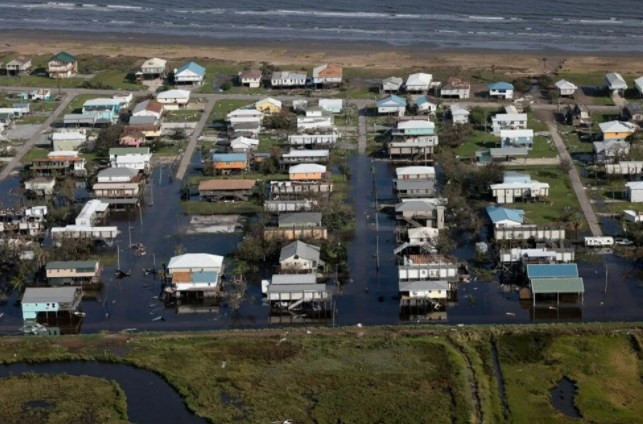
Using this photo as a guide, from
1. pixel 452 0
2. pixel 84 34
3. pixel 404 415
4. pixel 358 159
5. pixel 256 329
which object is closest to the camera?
pixel 404 415

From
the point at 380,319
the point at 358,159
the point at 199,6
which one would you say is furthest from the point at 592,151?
the point at 199,6

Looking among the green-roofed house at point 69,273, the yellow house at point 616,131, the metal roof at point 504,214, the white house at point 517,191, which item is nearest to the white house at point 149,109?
the green-roofed house at point 69,273

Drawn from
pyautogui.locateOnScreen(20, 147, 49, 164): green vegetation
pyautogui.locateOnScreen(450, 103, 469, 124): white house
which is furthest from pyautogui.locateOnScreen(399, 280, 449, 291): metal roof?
pyautogui.locateOnScreen(20, 147, 49, 164): green vegetation

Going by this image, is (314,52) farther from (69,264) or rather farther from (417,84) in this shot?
(69,264)

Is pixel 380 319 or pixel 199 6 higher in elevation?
pixel 199 6

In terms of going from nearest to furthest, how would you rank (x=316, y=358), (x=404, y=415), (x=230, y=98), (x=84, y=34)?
(x=404, y=415)
(x=316, y=358)
(x=230, y=98)
(x=84, y=34)

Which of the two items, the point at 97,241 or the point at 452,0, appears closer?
the point at 97,241

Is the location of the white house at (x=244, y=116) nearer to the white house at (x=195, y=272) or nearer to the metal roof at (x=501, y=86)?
the metal roof at (x=501, y=86)

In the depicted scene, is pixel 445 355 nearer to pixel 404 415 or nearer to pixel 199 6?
pixel 404 415
